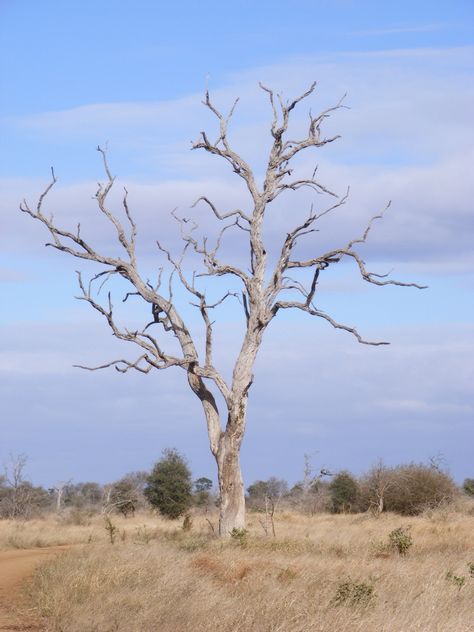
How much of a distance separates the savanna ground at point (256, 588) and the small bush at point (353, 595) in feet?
0.05

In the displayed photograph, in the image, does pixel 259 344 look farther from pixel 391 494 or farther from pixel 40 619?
pixel 391 494

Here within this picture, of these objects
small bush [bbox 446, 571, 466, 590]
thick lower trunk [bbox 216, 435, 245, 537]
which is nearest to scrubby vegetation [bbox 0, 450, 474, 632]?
small bush [bbox 446, 571, 466, 590]

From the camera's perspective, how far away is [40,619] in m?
11.2

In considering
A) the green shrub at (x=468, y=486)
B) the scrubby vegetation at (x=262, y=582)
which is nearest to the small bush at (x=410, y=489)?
the scrubby vegetation at (x=262, y=582)

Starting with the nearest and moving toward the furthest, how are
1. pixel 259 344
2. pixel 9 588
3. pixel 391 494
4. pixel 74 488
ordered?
pixel 9 588
pixel 259 344
pixel 391 494
pixel 74 488

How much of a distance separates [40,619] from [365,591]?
385 cm

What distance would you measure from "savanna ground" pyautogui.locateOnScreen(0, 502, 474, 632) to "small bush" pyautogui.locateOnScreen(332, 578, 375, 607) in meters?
0.01

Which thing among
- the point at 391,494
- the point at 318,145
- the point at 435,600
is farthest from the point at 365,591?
the point at 391,494

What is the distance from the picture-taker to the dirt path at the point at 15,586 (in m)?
11.1

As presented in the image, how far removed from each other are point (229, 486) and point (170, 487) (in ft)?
60.1

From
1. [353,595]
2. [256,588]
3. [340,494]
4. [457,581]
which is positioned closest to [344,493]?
[340,494]

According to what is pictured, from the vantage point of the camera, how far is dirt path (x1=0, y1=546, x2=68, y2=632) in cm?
1107

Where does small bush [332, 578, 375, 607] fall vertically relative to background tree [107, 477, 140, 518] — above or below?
below

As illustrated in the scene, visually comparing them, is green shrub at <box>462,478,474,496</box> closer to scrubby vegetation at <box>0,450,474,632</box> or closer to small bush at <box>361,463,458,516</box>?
small bush at <box>361,463,458,516</box>
